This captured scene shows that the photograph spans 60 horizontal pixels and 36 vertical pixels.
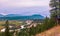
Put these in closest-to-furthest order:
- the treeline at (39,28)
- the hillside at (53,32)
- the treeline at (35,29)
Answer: the treeline at (35,29) < the treeline at (39,28) < the hillside at (53,32)

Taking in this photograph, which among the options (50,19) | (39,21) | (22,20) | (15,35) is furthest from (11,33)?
(50,19)

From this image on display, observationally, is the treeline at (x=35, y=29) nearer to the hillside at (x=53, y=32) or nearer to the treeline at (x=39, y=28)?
the treeline at (x=39, y=28)

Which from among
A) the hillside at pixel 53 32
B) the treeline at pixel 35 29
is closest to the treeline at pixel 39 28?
the treeline at pixel 35 29

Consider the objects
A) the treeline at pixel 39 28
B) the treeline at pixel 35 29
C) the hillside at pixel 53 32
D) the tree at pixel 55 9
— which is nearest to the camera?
the treeline at pixel 35 29

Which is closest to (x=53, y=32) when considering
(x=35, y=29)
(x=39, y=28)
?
(x=39, y=28)

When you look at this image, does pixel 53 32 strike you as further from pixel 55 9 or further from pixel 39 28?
pixel 55 9

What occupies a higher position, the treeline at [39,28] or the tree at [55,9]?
the tree at [55,9]

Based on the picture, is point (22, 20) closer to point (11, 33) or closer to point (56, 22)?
point (11, 33)

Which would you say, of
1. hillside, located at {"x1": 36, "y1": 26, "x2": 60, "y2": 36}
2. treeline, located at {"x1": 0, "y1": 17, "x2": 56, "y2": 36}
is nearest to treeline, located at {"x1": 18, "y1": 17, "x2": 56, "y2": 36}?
treeline, located at {"x1": 0, "y1": 17, "x2": 56, "y2": 36}

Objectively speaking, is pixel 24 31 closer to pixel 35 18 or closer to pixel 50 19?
pixel 35 18

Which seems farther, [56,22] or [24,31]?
[56,22]

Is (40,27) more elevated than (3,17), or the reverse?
(3,17)
